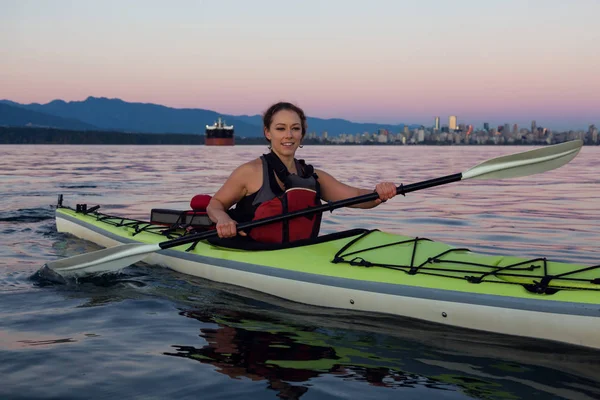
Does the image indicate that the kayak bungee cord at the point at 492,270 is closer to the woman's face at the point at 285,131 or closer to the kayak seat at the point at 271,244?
the kayak seat at the point at 271,244

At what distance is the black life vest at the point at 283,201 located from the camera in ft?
18.5

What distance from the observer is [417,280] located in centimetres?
478

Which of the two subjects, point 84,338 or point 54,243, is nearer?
point 84,338

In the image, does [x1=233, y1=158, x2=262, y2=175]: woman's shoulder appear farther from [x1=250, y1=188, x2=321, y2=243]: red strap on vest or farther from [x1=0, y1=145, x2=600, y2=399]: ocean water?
[x1=0, y1=145, x2=600, y2=399]: ocean water

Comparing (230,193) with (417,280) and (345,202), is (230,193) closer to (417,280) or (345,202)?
(345,202)

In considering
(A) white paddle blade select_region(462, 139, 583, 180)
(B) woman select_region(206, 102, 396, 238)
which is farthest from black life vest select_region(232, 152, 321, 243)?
(A) white paddle blade select_region(462, 139, 583, 180)

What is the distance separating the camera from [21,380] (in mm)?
3732

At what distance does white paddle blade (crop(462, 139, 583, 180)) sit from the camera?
550cm

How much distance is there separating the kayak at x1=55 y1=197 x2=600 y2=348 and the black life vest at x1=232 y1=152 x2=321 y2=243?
192 mm

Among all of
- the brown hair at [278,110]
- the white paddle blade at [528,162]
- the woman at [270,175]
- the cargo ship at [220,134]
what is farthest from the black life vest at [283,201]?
the cargo ship at [220,134]

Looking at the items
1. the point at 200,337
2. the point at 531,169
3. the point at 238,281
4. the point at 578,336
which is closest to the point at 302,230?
the point at 238,281

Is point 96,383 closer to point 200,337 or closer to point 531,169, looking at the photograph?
point 200,337

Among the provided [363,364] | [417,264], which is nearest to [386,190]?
[417,264]

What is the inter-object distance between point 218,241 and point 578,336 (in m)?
3.39
